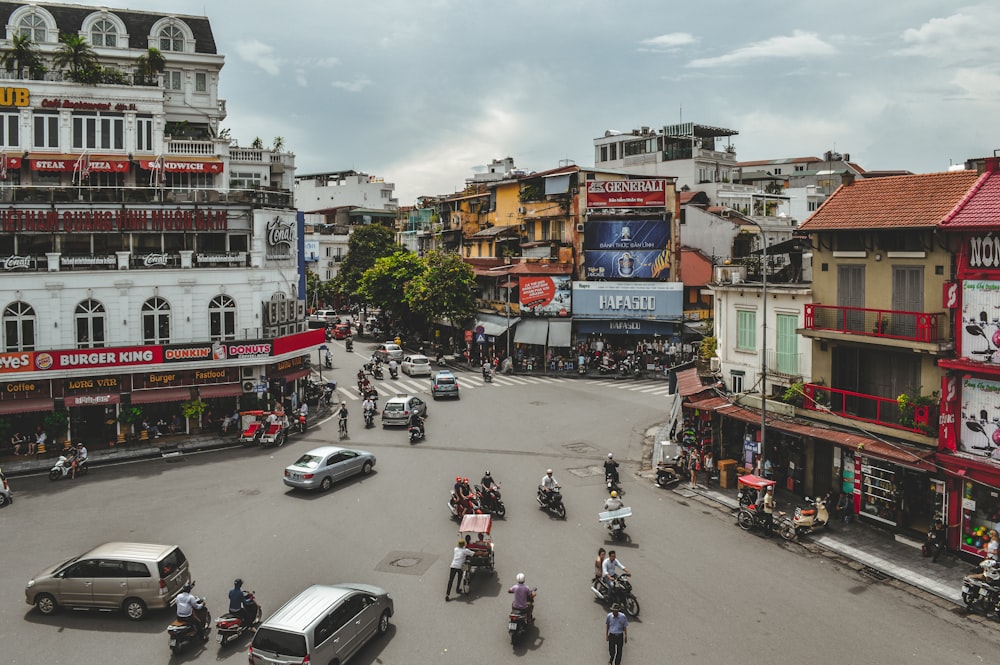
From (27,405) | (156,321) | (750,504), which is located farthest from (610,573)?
(27,405)

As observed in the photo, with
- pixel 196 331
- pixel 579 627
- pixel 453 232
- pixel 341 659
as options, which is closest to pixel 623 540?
pixel 579 627

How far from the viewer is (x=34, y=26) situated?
48906mm

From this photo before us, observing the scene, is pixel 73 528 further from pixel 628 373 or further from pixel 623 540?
pixel 628 373

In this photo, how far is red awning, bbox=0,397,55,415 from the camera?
32.5 metres

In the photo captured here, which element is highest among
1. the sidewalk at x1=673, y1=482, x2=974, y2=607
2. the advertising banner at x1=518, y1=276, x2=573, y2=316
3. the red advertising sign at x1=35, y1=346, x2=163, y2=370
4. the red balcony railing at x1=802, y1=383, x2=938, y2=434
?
the advertising banner at x1=518, y1=276, x2=573, y2=316

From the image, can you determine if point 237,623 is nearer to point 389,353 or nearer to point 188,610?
point 188,610

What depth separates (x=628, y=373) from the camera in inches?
2067

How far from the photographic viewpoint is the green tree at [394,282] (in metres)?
69.6

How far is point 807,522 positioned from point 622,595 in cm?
856

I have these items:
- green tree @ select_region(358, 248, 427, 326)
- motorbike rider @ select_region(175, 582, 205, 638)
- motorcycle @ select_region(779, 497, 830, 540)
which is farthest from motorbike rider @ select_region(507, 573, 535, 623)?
green tree @ select_region(358, 248, 427, 326)

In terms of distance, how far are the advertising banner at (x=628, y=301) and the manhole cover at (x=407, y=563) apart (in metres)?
37.0

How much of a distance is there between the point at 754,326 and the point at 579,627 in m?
17.2

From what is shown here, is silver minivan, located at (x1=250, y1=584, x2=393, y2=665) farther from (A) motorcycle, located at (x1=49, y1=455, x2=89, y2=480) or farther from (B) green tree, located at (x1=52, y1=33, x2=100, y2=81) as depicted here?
(B) green tree, located at (x1=52, y1=33, x2=100, y2=81)

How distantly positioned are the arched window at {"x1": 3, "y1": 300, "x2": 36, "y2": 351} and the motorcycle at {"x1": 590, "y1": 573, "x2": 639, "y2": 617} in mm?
30396
